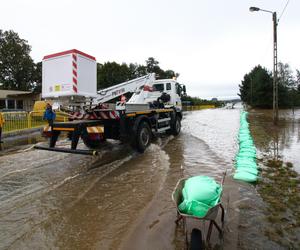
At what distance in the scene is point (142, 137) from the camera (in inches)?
316

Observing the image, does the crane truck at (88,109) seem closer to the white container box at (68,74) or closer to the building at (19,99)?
the white container box at (68,74)

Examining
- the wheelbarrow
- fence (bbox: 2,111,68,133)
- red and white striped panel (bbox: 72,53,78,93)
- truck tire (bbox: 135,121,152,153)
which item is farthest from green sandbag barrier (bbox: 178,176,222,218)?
fence (bbox: 2,111,68,133)

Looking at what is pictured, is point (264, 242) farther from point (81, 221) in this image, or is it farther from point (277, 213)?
point (81, 221)

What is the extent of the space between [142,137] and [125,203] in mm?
4068

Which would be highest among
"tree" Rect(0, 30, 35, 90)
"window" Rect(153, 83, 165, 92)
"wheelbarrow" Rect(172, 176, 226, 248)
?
"tree" Rect(0, 30, 35, 90)

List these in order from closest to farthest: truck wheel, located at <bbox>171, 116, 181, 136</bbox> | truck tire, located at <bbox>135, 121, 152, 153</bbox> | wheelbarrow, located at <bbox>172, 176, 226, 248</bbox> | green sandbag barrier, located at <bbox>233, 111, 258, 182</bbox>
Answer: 1. wheelbarrow, located at <bbox>172, 176, 226, 248</bbox>
2. green sandbag barrier, located at <bbox>233, 111, 258, 182</bbox>
3. truck tire, located at <bbox>135, 121, 152, 153</bbox>
4. truck wheel, located at <bbox>171, 116, 181, 136</bbox>

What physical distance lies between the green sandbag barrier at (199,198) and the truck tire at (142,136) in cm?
496

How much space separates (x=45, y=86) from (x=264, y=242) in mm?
5998

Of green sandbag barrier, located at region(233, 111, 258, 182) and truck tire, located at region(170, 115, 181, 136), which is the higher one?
truck tire, located at region(170, 115, 181, 136)

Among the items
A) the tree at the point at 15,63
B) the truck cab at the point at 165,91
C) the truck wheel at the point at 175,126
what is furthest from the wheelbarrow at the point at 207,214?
the tree at the point at 15,63

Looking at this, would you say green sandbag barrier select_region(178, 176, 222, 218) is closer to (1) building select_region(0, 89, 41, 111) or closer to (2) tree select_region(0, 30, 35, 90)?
(1) building select_region(0, 89, 41, 111)

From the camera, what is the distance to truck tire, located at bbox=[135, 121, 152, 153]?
770cm

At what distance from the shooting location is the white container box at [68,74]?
601 centimetres

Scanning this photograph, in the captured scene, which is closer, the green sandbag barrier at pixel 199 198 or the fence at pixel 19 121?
the green sandbag barrier at pixel 199 198
